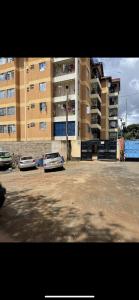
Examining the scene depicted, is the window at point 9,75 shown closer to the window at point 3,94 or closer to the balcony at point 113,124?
the window at point 3,94

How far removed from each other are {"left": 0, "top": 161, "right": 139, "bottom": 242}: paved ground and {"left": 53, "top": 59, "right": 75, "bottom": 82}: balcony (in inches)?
854

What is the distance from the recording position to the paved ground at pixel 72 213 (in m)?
6.20

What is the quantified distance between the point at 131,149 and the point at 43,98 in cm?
1485

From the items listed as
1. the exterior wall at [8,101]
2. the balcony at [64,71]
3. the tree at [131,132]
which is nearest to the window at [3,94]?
the exterior wall at [8,101]

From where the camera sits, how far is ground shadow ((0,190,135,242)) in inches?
238

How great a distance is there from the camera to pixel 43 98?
108 feet

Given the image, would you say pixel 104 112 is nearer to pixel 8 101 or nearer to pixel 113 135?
pixel 113 135

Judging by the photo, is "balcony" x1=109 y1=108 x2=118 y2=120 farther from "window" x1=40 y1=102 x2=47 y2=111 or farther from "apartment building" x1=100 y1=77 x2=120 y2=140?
"window" x1=40 y1=102 x2=47 y2=111

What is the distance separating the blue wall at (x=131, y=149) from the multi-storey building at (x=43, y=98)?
8.42m

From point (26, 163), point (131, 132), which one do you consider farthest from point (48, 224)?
Answer: point (131, 132)

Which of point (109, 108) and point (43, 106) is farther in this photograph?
point (109, 108)
